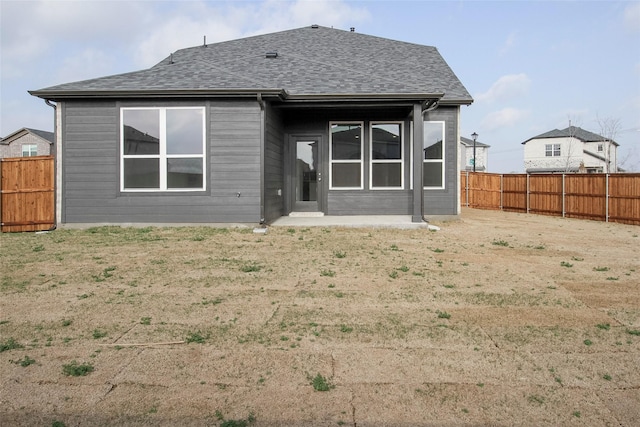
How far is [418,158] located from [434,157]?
2.22 m

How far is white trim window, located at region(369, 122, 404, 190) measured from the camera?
42.8 ft

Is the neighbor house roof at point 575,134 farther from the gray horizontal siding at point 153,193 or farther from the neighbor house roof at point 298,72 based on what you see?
the gray horizontal siding at point 153,193

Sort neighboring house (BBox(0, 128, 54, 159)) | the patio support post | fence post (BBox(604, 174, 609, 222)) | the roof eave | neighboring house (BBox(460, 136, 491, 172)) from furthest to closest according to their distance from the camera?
neighboring house (BBox(460, 136, 491, 172)), neighboring house (BBox(0, 128, 54, 159)), fence post (BBox(604, 174, 609, 222)), the patio support post, the roof eave

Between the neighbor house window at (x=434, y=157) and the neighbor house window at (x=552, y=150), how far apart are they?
39.0 meters

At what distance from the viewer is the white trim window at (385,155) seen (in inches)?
514

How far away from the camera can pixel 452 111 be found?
12.7 meters

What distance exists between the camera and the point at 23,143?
41531 millimetres

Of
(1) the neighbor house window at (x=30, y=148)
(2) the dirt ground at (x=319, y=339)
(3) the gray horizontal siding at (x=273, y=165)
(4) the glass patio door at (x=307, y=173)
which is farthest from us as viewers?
(1) the neighbor house window at (x=30, y=148)

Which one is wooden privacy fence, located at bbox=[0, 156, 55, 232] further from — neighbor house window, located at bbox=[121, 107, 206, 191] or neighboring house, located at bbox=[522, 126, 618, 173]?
neighboring house, located at bbox=[522, 126, 618, 173]

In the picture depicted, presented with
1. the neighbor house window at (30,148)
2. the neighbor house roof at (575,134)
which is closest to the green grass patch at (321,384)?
the neighbor house window at (30,148)

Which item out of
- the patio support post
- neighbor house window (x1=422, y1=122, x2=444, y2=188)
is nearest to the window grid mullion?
the patio support post

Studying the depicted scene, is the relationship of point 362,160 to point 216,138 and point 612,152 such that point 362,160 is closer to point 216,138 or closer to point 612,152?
point 216,138

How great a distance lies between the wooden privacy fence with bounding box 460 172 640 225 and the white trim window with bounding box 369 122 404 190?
6835 mm

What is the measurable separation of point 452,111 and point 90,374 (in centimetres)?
1154
